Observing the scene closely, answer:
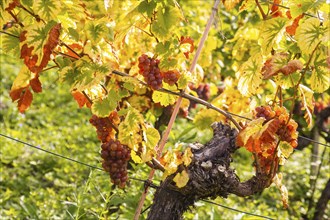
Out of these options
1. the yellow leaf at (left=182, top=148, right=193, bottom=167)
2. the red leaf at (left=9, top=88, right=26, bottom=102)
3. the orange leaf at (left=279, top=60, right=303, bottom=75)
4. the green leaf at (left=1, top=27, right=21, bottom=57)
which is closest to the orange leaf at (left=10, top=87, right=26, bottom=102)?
the red leaf at (left=9, top=88, right=26, bottom=102)

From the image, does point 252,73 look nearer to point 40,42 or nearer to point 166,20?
point 166,20

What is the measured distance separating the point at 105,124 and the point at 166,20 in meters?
0.42

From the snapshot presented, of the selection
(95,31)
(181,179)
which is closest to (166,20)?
(95,31)

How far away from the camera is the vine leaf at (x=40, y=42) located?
1.74m

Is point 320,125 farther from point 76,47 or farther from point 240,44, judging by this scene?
point 76,47

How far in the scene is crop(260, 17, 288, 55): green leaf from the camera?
1855mm

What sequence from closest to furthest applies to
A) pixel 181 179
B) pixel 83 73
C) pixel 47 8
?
pixel 47 8
pixel 83 73
pixel 181 179

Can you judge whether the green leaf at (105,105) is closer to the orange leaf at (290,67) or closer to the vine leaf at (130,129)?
the vine leaf at (130,129)

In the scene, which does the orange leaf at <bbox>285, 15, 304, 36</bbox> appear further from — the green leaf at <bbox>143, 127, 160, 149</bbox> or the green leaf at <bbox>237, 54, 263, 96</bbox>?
the green leaf at <bbox>143, 127, 160, 149</bbox>

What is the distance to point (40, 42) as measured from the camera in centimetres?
175

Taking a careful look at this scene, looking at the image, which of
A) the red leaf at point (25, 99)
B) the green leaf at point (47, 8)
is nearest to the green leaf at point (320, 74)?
the green leaf at point (47, 8)

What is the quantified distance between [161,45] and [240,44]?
0.83m

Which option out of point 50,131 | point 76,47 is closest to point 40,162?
point 50,131

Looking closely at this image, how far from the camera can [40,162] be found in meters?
4.16
